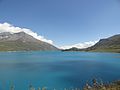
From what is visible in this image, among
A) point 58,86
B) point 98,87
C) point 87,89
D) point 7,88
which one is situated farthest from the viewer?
point 58,86

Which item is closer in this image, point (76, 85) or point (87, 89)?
point (87, 89)

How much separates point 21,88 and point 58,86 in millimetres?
7077

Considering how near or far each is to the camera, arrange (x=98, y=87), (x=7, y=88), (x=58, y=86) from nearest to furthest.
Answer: (x=98, y=87) < (x=7, y=88) < (x=58, y=86)

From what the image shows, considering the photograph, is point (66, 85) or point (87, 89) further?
point (66, 85)

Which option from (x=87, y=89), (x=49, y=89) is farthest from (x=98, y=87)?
(x=49, y=89)

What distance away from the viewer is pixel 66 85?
38844 mm

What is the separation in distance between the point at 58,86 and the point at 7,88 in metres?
9.53

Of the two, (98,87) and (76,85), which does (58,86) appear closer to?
(76,85)

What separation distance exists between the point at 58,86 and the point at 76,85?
11.6 feet

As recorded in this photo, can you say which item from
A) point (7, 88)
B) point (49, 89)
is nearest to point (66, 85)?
point (49, 89)

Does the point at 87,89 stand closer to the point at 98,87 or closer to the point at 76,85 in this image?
the point at 98,87

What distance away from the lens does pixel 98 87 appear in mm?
20641

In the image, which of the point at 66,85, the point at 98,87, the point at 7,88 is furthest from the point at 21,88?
the point at 98,87

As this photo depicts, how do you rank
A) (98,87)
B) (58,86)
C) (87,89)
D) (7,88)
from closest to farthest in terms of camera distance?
(87,89) → (98,87) → (7,88) → (58,86)
